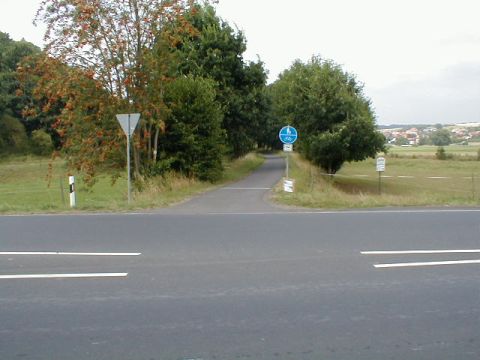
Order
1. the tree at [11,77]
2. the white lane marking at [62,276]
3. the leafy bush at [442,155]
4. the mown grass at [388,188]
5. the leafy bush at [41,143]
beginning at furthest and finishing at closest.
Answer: the leafy bush at [41,143], the leafy bush at [442,155], the tree at [11,77], the mown grass at [388,188], the white lane marking at [62,276]

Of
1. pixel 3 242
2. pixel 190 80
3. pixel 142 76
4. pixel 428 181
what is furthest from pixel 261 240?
pixel 428 181

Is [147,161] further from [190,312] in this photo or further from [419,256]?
[190,312]

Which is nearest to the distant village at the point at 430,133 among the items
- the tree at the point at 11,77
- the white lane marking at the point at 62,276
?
the tree at the point at 11,77

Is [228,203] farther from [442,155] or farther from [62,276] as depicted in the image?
[442,155]

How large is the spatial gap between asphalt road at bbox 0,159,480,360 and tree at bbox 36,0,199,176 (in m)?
9.14

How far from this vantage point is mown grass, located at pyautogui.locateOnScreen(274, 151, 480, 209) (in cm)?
1638

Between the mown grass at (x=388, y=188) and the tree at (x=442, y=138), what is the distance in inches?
860

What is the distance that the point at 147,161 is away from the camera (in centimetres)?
2225

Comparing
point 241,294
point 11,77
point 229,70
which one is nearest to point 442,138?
point 229,70

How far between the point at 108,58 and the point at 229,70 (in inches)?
536

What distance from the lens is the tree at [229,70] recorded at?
3049 centimetres

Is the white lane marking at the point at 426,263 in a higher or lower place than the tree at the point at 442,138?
lower

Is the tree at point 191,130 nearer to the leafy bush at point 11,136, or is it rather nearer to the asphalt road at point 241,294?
the asphalt road at point 241,294

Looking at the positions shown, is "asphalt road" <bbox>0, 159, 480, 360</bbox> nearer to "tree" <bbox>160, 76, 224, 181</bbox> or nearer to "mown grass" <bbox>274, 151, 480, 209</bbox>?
"mown grass" <bbox>274, 151, 480, 209</bbox>
